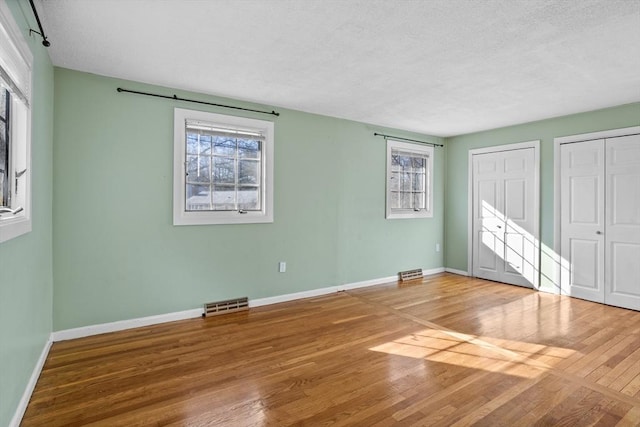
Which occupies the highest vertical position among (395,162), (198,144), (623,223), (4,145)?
(395,162)

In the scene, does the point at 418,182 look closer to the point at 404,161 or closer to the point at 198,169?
the point at 404,161

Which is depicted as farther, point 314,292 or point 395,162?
point 395,162

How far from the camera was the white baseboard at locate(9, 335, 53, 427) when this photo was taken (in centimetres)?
187

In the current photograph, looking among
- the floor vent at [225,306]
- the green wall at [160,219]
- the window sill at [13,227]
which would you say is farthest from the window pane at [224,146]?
the window sill at [13,227]

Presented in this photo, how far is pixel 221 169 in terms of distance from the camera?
3912 mm

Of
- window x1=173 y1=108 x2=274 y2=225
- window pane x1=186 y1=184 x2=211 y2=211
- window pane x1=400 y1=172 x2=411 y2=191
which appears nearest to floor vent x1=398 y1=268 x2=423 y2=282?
window pane x1=400 y1=172 x2=411 y2=191

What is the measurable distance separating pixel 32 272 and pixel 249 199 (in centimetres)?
222

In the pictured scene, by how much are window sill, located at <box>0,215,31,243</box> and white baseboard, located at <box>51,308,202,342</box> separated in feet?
4.82

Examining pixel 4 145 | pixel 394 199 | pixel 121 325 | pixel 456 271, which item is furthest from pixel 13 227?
pixel 456 271

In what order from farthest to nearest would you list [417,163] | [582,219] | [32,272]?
[417,163], [582,219], [32,272]

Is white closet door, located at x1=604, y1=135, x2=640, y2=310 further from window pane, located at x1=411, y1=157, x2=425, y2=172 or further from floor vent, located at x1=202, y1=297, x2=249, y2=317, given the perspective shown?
floor vent, located at x1=202, y1=297, x2=249, y2=317

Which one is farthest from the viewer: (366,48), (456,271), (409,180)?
(456,271)

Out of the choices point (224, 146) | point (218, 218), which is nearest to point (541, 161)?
point (224, 146)

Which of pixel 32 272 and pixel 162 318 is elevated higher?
pixel 32 272
